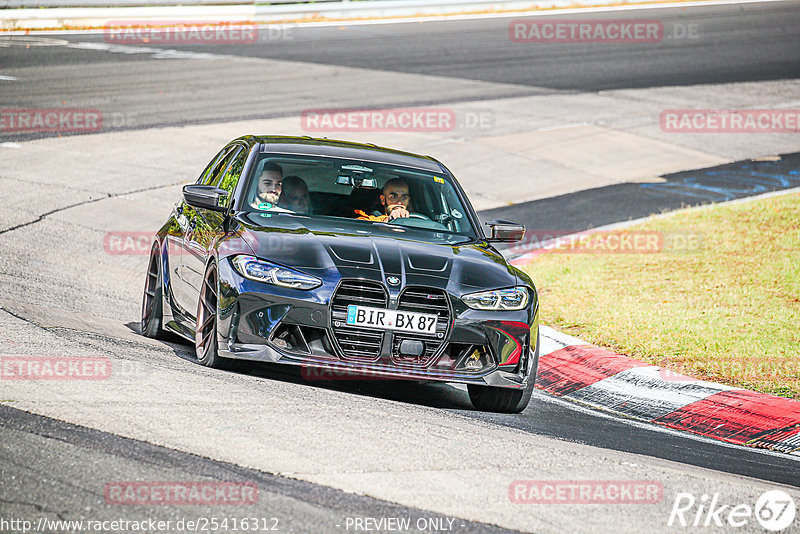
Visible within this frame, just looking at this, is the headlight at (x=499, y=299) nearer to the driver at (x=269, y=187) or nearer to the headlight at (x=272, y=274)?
the headlight at (x=272, y=274)

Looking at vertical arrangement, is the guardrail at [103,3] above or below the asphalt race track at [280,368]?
above

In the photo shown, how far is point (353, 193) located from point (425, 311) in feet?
5.82

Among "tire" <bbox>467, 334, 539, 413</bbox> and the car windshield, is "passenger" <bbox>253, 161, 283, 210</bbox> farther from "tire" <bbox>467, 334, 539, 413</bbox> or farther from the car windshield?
"tire" <bbox>467, 334, 539, 413</bbox>

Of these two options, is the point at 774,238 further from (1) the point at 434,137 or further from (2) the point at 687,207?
(1) the point at 434,137

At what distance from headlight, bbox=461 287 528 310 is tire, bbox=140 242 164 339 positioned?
9.08 feet

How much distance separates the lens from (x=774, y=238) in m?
A: 13.6

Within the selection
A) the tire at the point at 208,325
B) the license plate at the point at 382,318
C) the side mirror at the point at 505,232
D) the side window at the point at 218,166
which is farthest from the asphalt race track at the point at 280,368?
the side window at the point at 218,166

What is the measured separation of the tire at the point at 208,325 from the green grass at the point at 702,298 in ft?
11.6

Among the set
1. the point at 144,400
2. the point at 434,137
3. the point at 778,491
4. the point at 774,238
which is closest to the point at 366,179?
the point at 144,400

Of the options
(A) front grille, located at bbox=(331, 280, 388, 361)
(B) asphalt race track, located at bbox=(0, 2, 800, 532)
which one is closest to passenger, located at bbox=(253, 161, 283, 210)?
(B) asphalt race track, located at bbox=(0, 2, 800, 532)

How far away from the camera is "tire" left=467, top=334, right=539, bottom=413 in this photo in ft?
24.4

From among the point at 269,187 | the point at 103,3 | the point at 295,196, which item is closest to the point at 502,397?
the point at 295,196

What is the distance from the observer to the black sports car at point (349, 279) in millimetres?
6887

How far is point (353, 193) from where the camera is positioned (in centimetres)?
847
